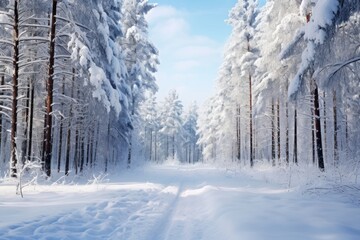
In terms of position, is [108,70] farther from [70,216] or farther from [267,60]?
[70,216]

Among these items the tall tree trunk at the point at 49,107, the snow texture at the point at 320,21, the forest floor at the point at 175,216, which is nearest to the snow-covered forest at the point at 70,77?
the tall tree trunk at the point at 49,107

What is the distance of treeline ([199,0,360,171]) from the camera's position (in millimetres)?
8734

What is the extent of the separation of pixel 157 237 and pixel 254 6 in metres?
25.6

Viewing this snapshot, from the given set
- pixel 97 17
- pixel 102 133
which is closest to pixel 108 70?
pixel 97 17

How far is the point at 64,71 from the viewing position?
1255 centimetres

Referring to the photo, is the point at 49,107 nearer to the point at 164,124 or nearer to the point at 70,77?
the point at 70,77

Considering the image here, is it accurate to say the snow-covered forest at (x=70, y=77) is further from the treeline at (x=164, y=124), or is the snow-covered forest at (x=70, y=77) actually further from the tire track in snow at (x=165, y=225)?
the treeline at (x=164, y=124)

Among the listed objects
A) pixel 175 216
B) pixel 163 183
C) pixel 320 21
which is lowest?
pixel 163 183

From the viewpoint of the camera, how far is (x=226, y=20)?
2911 centimetres

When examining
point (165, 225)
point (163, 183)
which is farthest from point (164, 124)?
point (165, 225)

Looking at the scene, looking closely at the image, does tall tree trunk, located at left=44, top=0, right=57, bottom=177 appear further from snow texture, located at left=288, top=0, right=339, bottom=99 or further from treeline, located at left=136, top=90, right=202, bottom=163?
treeline, located at left=136, top=90, right=202, bottom=163

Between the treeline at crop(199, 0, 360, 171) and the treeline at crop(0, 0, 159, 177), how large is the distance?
28.8ft

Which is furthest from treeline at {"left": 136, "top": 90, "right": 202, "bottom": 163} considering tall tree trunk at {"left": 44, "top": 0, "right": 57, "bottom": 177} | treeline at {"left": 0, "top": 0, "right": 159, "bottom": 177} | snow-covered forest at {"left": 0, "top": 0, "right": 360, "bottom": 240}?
tall tree trunk at {"left": 44, "top": 0, "right": 57, "bottom": 177}

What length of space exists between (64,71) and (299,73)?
29.6ft
